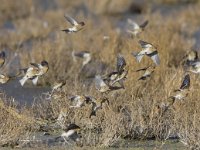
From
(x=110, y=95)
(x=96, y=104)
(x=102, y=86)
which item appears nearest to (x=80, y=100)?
(x=96, y=104)

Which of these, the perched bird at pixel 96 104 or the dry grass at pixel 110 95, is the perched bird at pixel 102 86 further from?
the dry grass at pixel 110 95

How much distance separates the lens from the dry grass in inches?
322

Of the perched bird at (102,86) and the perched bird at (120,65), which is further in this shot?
the perched bird at (120,65)

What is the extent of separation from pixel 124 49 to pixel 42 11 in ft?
28.4

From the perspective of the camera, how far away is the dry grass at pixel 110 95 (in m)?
8.17

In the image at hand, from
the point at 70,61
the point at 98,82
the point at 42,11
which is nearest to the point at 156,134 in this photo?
the point at 98,82

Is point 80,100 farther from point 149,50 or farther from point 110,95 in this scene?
point 110,95

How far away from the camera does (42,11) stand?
72.4ft

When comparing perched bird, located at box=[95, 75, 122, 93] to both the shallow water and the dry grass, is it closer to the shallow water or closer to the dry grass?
the dry grass

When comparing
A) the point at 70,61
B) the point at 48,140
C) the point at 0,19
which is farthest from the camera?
the point at 0,19

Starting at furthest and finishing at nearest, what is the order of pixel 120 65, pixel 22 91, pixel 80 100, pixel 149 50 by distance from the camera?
1. pixel 22 91
2. pixel 149 50
3. pixel 120 65
4. pixel 80 100

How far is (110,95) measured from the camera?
9.73 m

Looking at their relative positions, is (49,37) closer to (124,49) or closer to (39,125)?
(124,49)

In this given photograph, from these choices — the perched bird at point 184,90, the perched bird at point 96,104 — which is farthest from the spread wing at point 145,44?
the perched bird at point 96,104
